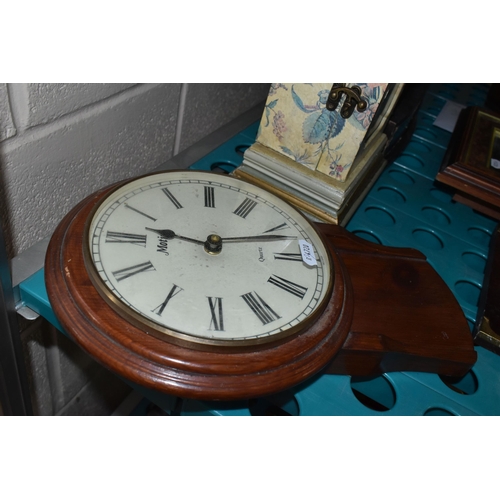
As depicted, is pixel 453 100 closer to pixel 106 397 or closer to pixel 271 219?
pixel 271 219

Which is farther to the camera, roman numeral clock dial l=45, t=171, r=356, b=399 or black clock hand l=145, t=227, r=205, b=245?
black clock hand l=145, t=227, r=205, b=245

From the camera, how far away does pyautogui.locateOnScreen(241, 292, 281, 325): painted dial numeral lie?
568mm

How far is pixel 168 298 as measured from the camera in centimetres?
56

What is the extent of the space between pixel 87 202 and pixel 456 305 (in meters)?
0.56

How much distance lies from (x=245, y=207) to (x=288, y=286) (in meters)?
0.17

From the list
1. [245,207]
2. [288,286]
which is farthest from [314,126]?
[288,286]

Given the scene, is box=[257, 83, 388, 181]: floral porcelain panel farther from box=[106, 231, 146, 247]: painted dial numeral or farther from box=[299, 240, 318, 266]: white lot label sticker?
box=[106, 231, 146, 247]: painted dial numeral

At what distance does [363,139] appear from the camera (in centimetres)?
78

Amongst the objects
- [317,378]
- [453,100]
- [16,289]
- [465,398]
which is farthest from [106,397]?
[453,100]

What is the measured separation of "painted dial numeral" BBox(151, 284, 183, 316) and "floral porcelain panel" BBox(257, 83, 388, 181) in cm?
37

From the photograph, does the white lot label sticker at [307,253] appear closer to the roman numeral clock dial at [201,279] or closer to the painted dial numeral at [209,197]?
the roman numeral clock dial at [201,279]

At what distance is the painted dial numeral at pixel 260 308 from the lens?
0.57 metres

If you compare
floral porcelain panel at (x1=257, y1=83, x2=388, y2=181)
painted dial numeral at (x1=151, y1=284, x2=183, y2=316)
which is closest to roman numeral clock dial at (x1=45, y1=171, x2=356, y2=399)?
painted dial numeral at (x1=151, y1=284, x2=183, y2=316)

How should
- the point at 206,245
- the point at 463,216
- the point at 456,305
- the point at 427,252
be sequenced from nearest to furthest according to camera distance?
the point at 206,245 → the point at 456,305 → the point at 427,252 → the point at 463,216
